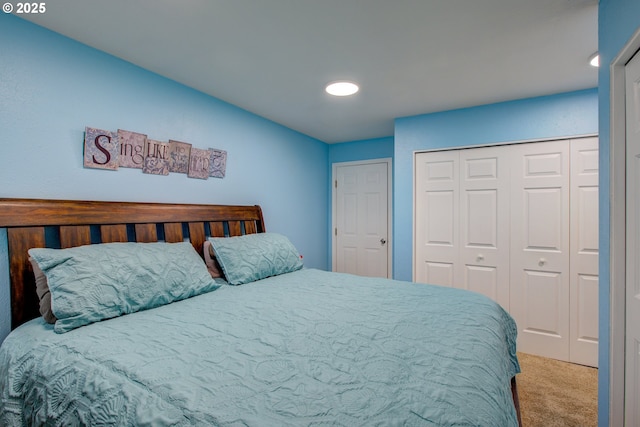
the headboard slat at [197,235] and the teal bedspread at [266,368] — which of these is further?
the headboard slat at [197,235]

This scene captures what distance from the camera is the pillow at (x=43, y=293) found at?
54.1 inches

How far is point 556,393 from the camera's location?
7.04ft

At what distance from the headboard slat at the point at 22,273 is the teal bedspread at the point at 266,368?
13 cm

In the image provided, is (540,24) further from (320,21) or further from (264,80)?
(264,80)

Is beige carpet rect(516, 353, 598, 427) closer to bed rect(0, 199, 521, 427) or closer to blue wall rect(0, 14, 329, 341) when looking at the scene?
bed rect(0, 199, 521, 427)

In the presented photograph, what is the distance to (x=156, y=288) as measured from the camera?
63.9 inches

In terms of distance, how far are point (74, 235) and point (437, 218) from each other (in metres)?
3.01

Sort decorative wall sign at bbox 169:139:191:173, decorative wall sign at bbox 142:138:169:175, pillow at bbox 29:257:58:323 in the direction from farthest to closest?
decorative wall sign at bbox 169:139:191:173 < decorative wall sign at bbox 142:138:169:175 < pillow at bbox 29:257:58:323

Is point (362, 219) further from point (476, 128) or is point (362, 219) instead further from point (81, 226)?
point (81, 226)

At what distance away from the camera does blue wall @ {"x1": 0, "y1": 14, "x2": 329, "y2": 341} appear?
1.58 metres

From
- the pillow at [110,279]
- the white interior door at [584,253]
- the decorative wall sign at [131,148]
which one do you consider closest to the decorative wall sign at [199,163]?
the decorative wall sign at [131,148]

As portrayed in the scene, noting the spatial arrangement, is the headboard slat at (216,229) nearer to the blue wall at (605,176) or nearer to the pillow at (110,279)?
the pillow at (110,279)

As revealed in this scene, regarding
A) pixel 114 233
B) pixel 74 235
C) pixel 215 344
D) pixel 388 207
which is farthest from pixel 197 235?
pixel 388 207

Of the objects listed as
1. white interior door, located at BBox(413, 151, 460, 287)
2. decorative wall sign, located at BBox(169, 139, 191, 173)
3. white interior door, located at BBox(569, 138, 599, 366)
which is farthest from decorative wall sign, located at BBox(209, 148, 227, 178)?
white interior door, located at BBox(569, 138, 599, 366)
